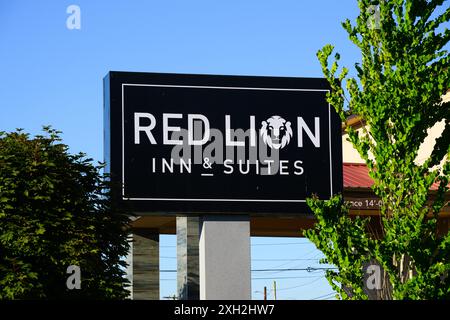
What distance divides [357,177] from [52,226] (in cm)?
1406

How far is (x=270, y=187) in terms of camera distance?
31.0 meters

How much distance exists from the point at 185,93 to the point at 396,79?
31.2ft

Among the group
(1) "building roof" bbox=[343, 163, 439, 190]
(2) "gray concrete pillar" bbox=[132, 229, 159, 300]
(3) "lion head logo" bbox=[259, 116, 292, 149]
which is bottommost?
(2) "gray concrete pillar" bbox=[132, 229, 159, 300]

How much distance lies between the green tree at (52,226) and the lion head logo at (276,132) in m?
6.47

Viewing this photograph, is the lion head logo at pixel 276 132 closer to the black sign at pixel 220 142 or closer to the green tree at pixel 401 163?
the black sign at pixel 220 142

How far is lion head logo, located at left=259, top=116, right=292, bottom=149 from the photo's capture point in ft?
102

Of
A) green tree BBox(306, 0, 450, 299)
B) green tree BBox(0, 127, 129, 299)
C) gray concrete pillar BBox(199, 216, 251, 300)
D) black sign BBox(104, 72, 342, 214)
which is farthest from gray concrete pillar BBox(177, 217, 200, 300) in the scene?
green tree BBox(306, 0, 450, 299)

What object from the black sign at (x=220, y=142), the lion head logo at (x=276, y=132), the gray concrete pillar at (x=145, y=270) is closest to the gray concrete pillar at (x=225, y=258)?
the black sign at (x=220, y=142)

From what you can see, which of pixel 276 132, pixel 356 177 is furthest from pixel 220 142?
pixel 356 177

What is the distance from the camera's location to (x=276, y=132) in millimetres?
31297

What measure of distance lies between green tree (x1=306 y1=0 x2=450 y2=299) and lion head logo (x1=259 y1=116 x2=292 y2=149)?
7981mm

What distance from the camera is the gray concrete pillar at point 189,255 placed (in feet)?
104

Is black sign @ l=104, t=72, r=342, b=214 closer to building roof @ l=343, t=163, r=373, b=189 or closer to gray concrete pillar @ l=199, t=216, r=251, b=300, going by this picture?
gray concrete pillar @ l=199, t=216, r=251, b=300
